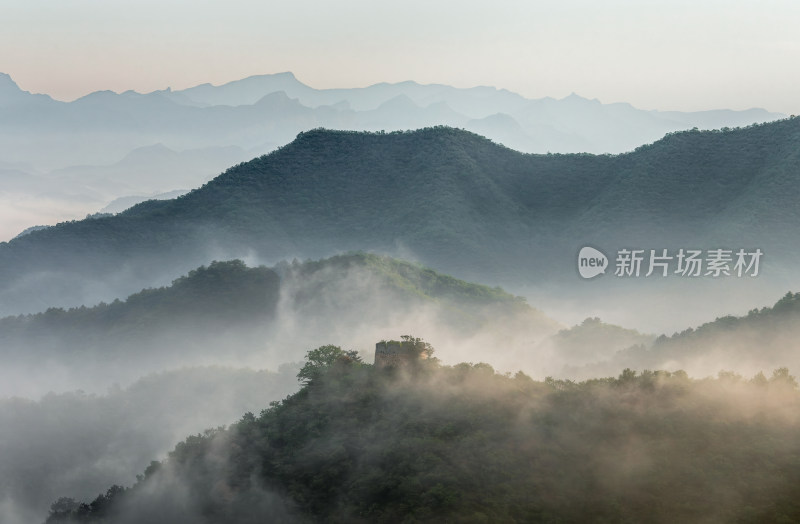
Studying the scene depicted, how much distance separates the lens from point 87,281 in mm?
142375

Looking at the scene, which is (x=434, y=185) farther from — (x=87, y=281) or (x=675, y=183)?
(x=87, y=281)

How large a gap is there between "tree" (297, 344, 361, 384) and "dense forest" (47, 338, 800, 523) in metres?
0.84

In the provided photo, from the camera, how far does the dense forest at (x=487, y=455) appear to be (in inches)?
1193

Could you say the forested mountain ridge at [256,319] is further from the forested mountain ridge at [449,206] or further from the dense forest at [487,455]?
the forested mountain ridge at [449,206]

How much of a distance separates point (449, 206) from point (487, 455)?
110043 mm

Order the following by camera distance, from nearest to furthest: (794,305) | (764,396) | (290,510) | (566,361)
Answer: (764,396)
(290,510)
(794,305)
(566,361)

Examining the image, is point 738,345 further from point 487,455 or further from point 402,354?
point 487,455

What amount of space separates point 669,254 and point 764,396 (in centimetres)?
9377

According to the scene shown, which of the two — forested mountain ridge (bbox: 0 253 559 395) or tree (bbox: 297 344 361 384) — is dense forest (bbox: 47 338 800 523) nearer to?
tree (bbox: 297 344 361 384)

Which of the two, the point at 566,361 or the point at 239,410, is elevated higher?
the point at 566,361

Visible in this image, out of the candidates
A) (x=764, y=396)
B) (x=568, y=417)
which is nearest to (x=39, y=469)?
(x=568, y=417)

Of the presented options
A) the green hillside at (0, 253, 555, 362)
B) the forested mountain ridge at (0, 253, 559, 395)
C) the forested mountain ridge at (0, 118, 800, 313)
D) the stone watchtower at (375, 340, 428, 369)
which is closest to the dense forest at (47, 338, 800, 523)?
the stone watchtower at (375, 340, 428, 369)

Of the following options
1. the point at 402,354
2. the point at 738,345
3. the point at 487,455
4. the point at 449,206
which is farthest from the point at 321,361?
the point at 449,206

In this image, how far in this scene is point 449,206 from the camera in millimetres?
143375
